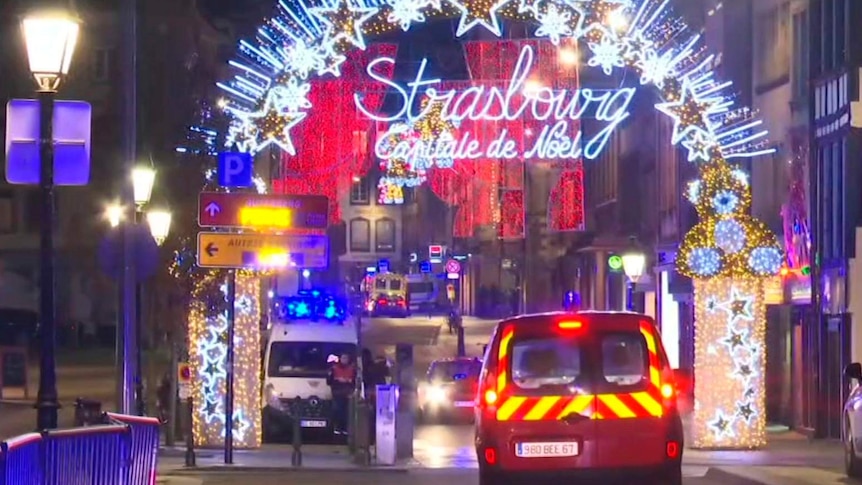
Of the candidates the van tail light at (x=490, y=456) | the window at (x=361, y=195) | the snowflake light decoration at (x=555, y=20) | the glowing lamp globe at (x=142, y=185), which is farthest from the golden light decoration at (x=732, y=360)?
the window at (x=361, y=195)

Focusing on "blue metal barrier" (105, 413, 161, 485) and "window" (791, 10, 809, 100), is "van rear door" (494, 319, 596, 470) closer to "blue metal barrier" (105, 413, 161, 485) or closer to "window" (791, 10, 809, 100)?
"blue metal barrier" (105, 413, 161, 485)

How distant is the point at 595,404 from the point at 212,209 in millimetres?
9213

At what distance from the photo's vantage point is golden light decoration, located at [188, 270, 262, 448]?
25734mm

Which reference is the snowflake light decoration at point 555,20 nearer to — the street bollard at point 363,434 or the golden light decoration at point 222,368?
the golden light decoration at point 222,368

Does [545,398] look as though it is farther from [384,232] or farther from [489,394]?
[384,232]

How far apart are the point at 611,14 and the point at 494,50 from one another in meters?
8.70

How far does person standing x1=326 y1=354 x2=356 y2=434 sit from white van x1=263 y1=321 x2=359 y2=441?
0.58 feet

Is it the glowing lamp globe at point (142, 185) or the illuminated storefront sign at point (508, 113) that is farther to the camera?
the illuminated storefront sign at point (508, 113)

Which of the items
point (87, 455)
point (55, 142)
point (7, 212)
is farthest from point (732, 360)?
point (7, 212)

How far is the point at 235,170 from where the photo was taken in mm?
23312

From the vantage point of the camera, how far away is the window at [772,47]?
106ft

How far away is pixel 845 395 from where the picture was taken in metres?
28.3

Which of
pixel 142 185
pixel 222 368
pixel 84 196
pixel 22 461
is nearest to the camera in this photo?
pixel 22 461

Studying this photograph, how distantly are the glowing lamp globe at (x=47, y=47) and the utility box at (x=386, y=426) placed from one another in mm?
10528
